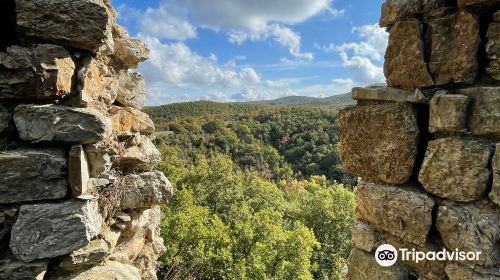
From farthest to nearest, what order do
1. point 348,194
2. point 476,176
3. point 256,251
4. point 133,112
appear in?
point 348,194, point 256,251, point 133,112, point 476,176

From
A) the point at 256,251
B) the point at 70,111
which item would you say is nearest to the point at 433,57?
the point at 70,111

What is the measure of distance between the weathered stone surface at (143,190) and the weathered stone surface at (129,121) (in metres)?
0.52

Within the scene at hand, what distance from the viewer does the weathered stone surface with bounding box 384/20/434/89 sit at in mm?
2335

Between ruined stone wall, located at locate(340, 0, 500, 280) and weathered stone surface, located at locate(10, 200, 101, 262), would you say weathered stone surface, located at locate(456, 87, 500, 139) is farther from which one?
weathered stone surface, located at locate(10, 200, 101, 262)

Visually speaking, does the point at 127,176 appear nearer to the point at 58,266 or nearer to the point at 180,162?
the point at 58,266

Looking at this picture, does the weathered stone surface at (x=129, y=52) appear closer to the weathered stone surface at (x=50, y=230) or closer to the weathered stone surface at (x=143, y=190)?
the weathered stone surface at (x=143, y=190)

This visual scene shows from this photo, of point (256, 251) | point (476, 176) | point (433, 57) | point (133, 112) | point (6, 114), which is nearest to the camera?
point (476, 176)

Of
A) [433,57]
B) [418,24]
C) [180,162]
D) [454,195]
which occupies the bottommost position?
[180,162]

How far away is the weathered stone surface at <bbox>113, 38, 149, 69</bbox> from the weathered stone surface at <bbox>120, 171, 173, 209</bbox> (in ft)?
4.10

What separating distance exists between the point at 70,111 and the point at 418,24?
256 cm

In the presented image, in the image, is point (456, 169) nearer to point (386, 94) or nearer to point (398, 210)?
point (398, 210)

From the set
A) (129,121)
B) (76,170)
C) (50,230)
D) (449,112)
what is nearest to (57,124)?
(76,170)

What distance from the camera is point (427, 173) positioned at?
231 centimetres

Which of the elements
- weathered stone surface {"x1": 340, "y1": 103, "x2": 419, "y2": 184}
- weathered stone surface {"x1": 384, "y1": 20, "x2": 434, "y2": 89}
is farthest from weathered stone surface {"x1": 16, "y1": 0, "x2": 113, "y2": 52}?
weathered stone surface {"x1": 384, "y1": 20, "x2": 434, "y2": 89}
